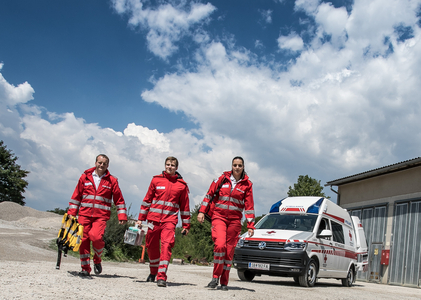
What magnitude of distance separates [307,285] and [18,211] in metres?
38.4

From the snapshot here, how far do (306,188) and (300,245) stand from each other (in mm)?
29847

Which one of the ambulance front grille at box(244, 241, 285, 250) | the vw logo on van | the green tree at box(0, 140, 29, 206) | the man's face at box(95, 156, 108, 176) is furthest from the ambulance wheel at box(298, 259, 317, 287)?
the green tree at box(0, 140, 29, 206)

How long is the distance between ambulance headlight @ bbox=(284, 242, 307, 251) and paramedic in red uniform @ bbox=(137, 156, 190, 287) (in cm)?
350

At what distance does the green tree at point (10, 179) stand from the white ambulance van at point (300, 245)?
54153 millimetres

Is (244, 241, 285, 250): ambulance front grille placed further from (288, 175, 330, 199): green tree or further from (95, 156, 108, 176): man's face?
(288, 175, 330, 199): green tree

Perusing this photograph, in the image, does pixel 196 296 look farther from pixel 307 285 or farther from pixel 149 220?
pixel 307 285

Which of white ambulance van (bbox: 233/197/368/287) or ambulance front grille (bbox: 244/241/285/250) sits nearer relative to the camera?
white ambulance van (bbox: 233/197/368/287)

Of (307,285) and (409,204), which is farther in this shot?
(409,204)

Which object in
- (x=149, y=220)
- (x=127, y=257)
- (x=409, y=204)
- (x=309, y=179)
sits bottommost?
(x=127, y=257)

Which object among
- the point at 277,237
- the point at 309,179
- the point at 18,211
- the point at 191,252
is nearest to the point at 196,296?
the point at 277,237

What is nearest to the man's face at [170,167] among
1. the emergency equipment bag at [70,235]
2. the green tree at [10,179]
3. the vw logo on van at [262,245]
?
the emergency equipment bag at [70,235]

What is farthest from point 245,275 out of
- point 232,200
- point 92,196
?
point 92,196

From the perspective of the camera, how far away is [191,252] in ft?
69.6

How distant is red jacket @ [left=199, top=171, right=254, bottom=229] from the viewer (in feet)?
22.3
